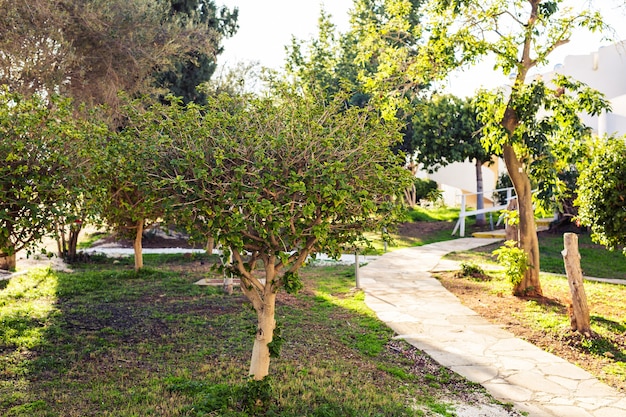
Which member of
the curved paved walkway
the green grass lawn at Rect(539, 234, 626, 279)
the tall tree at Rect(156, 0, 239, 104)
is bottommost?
the curved paved walkway

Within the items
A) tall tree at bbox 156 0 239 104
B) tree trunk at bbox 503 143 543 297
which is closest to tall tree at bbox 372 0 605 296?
tree trunk at bbox 503 143 543 297

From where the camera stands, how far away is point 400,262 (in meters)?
13.0

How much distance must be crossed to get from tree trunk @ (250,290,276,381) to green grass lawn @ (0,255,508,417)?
0.41ft

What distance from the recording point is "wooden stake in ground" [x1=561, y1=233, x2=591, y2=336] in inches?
258

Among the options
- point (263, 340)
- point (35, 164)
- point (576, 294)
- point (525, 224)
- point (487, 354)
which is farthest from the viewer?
point (525, 224)

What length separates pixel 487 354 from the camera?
605 cm

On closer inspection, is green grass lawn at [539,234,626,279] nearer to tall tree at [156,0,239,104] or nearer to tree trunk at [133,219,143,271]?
tree trunk at [133,219,143,271]

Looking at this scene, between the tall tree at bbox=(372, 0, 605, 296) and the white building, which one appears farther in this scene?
the white building

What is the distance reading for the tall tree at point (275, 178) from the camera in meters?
3.76

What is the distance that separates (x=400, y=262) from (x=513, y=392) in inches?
318

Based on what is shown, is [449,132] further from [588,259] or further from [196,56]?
[196,56]

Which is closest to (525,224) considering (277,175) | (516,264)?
(516,264)

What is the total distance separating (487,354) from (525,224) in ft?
11.7

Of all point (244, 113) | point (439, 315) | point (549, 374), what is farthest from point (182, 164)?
point (439, 315)
